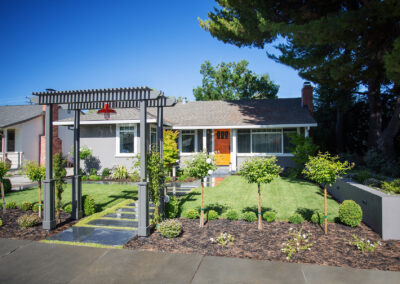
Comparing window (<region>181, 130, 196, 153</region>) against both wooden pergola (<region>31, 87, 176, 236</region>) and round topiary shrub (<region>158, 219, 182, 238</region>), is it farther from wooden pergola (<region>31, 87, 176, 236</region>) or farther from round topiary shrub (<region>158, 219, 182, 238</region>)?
round topiary shrub (<region>158, 219, 182, 238</region>)

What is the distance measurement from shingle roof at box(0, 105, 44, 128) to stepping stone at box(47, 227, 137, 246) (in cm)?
1573

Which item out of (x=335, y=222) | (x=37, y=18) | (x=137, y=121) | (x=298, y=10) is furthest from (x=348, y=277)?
(x=37, y=18)

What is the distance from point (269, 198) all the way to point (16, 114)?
69.8 ft

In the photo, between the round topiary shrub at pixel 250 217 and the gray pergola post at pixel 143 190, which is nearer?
the gray pergola post at pixel 143 190

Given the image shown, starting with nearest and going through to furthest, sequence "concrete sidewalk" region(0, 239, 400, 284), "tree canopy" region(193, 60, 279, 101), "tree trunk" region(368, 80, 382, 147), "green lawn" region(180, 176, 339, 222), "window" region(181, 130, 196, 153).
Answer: "concrete sidewalk" region(0, 239, 400, 284) → "green lawn" region(180, 176, 339, 222) → "tree trunk" region(368, 80, 382, 147) → "window" region(181, 130, 196, 153) → "tree canopy" region(193, 60, 279, 101)

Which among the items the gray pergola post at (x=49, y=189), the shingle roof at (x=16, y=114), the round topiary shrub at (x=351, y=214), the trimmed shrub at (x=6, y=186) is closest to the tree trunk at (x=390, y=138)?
the round topiary shrub at (x=351, y=214)

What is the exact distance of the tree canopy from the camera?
31.2 m

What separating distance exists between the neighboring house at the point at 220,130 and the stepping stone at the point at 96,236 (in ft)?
25.2

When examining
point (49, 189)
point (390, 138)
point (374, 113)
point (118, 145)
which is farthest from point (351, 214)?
point (118, 145)

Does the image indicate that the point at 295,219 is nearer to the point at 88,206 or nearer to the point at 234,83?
the point at 88,206

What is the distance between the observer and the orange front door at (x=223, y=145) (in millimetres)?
15945

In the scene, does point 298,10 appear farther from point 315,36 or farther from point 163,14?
point 163,14

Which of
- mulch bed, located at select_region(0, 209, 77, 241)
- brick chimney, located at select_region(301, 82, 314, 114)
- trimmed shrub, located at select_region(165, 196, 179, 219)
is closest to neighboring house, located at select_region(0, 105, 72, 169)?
mulch bed, located at select_region(0, 209, 77, 241)

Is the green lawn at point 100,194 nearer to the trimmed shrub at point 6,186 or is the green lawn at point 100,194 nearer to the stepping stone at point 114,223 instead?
the trimmed shrub at point 6,186
